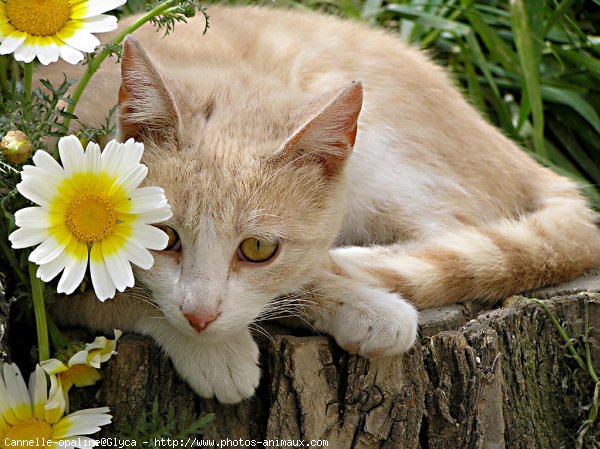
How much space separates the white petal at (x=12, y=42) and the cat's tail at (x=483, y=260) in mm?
1021

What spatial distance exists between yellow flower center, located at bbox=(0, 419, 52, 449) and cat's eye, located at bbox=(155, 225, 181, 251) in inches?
18.6

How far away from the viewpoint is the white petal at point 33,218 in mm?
1604

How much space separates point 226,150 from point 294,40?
1192 mm

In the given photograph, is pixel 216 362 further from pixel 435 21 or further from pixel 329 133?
pixel 435 21

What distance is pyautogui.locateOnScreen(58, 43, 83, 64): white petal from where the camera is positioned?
1.72 metres

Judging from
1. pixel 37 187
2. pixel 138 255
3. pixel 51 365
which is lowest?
pixel 51 365

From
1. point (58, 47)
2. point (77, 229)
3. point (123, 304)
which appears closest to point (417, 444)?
point (123, 304)

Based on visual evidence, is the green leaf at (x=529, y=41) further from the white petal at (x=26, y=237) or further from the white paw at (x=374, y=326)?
the white petal at (x=26, y=237)

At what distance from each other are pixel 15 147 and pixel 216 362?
2.17ft

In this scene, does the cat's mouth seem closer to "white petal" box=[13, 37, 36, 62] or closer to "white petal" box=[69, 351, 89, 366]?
"white petal" box=[69, 351, 89, 366]

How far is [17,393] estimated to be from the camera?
6.01ft

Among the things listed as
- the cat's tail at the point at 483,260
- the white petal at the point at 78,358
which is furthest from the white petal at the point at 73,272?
the cat's tail at the point at 483,260

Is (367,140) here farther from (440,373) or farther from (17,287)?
(17,287)

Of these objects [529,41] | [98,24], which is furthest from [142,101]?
[529,41]
